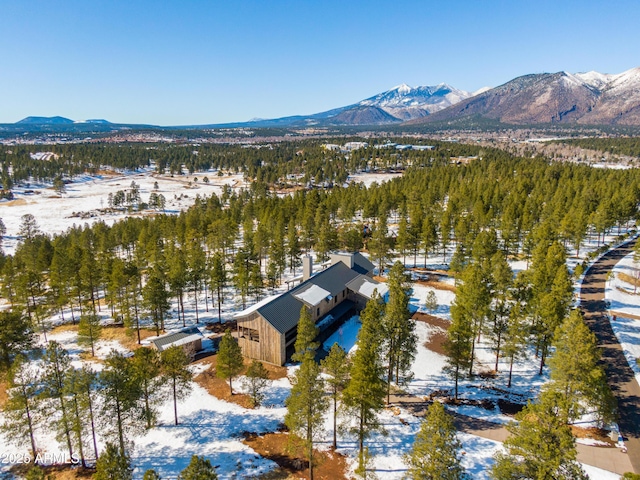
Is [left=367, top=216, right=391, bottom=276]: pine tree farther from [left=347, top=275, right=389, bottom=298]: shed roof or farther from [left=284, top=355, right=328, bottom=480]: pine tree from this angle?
[left=284, top=355, right=328, bottom=480]: pine tree

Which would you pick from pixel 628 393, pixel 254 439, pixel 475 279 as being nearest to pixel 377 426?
pixel 254 439

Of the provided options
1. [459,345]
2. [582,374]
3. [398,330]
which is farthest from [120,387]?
[582,374]

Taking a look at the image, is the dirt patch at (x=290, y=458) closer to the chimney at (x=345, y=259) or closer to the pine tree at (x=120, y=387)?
the pine tree at (x=120, y=387)

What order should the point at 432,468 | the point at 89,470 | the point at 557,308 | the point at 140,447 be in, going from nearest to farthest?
1. the point at 432,468
2. the point at 89,470
3. the point at 140,447
4. the point at 557,308

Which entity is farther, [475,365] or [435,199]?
[435,199]

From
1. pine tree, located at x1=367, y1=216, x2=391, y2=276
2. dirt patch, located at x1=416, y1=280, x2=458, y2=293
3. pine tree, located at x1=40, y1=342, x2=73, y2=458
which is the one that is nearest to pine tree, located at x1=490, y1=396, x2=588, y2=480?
pine tree, located at x1=40, y1=342, x2=73, y2=458

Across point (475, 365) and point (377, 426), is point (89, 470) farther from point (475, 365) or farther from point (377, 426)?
point (475, 365)

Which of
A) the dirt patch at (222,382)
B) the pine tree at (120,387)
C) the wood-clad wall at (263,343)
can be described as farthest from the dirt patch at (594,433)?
the pine tree at (120,387)
